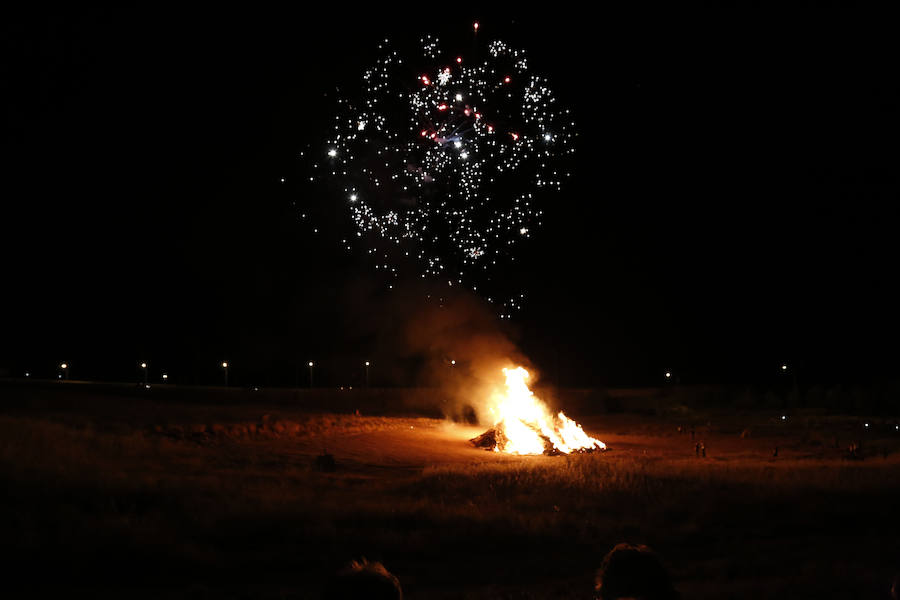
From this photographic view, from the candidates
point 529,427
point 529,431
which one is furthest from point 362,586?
point 529,427

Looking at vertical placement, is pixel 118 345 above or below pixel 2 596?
above

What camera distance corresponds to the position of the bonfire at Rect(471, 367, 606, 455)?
29.0 m

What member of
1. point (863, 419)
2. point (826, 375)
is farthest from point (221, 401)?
point (826, 375)

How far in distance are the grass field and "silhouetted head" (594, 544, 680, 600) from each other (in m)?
3.35

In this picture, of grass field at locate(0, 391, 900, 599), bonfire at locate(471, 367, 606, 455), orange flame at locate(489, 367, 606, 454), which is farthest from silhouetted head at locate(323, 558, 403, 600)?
orange flame at locate(489, 367, 606, 454)

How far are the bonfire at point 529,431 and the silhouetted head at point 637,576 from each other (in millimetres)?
22399

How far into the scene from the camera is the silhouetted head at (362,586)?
5113 mm

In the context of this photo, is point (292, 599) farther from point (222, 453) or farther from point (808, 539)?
point (222, 453)

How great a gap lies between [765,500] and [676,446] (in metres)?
16.0

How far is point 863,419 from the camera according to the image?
4291cm

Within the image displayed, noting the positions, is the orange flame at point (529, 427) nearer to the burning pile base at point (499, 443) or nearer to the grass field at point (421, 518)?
the burning pile base at point (499, 443)

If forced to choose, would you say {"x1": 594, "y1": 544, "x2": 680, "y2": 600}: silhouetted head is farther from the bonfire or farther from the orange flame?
the orange flame

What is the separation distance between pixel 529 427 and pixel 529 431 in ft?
1.17

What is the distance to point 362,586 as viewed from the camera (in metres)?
5.12
